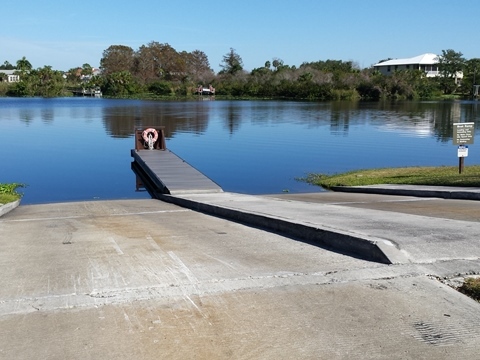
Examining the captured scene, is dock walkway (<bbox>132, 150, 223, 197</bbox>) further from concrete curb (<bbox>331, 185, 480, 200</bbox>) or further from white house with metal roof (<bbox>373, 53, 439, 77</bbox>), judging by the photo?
white house with metal roof (<bbox>373, 53, 439, 77</bbox>)

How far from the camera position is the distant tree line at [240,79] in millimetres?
110875

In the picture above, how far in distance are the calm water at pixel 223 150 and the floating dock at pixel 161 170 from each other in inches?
29.4

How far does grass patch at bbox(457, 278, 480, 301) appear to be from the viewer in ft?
17.6

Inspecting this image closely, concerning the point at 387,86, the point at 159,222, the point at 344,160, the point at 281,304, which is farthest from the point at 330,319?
the point at 387,86

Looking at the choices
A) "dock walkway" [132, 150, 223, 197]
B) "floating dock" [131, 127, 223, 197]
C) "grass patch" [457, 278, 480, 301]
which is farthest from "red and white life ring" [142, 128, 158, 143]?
"grass patch" [457, 278, 480, 301]

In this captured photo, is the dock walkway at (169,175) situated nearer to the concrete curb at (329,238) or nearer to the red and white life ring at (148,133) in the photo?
the red and white life ring at (148,133)

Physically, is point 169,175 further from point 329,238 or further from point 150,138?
point 329,238

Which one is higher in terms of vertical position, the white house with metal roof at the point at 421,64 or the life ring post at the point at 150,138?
the white house with metal roof at the point at 421,64

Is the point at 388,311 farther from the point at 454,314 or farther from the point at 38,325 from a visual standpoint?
the point at 38,325

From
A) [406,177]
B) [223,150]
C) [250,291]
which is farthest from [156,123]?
[250,291]

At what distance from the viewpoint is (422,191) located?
49.4ft

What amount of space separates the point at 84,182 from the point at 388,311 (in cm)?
2051

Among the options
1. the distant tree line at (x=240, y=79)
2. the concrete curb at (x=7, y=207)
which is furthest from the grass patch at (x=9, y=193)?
the distant tree line at (x=240, y=79)

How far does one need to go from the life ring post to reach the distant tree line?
268ft
